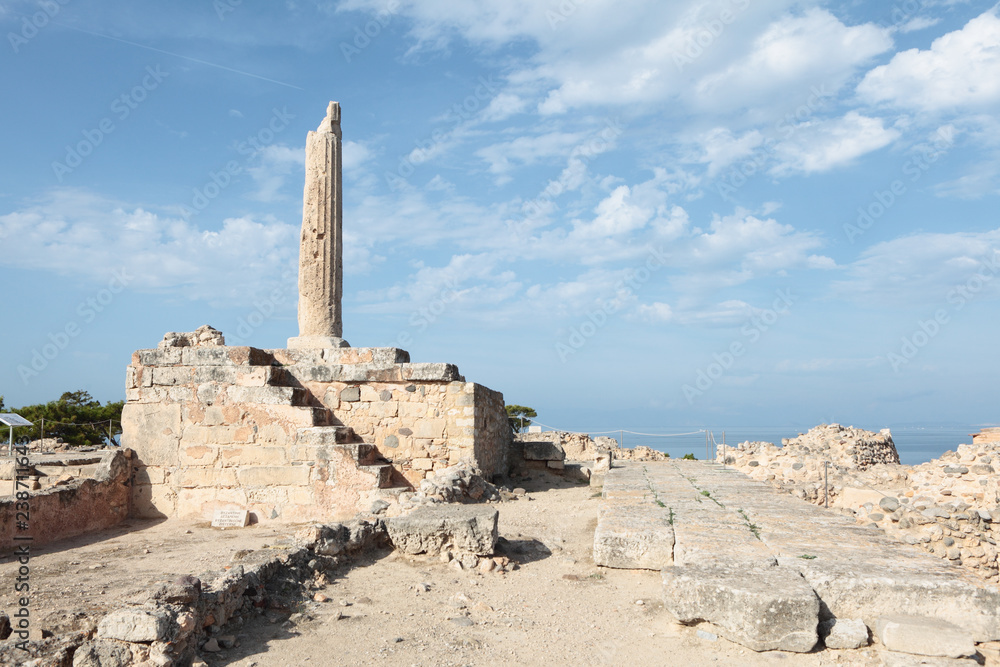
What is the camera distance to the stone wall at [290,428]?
779 cm

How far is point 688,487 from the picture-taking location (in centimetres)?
813

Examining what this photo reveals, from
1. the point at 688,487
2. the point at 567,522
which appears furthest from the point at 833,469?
the point at 567,522

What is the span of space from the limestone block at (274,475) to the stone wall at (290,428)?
0.01m

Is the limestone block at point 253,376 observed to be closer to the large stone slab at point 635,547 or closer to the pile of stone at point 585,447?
the large stone slab at point 635,547

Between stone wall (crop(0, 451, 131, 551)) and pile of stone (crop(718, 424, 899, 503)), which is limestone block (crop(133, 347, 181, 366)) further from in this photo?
pile of stone (crop(718, 424, 899, 503))

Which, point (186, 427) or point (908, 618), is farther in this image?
point (186, 427)

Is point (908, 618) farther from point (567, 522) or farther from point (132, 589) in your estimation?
point (132, 589)

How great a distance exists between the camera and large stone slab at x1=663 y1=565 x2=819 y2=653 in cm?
349

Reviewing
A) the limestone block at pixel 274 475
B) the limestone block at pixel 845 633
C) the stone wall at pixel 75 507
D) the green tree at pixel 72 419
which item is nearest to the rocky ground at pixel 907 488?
the limestone block at pixel 845 633

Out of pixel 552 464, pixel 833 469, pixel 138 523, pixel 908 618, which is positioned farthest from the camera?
pixel 552 464

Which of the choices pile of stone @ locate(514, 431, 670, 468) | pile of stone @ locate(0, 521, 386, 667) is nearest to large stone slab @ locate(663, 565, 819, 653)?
pile of stone @ locate(0, 521, 386, 667)

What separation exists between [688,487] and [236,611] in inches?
226

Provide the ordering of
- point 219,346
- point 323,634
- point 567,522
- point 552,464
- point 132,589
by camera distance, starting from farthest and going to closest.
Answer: point 552,464 → point 219,346 → point 567,522 → point 132,589 → point 323,634

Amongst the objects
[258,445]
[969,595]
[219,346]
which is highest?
[219,346]
